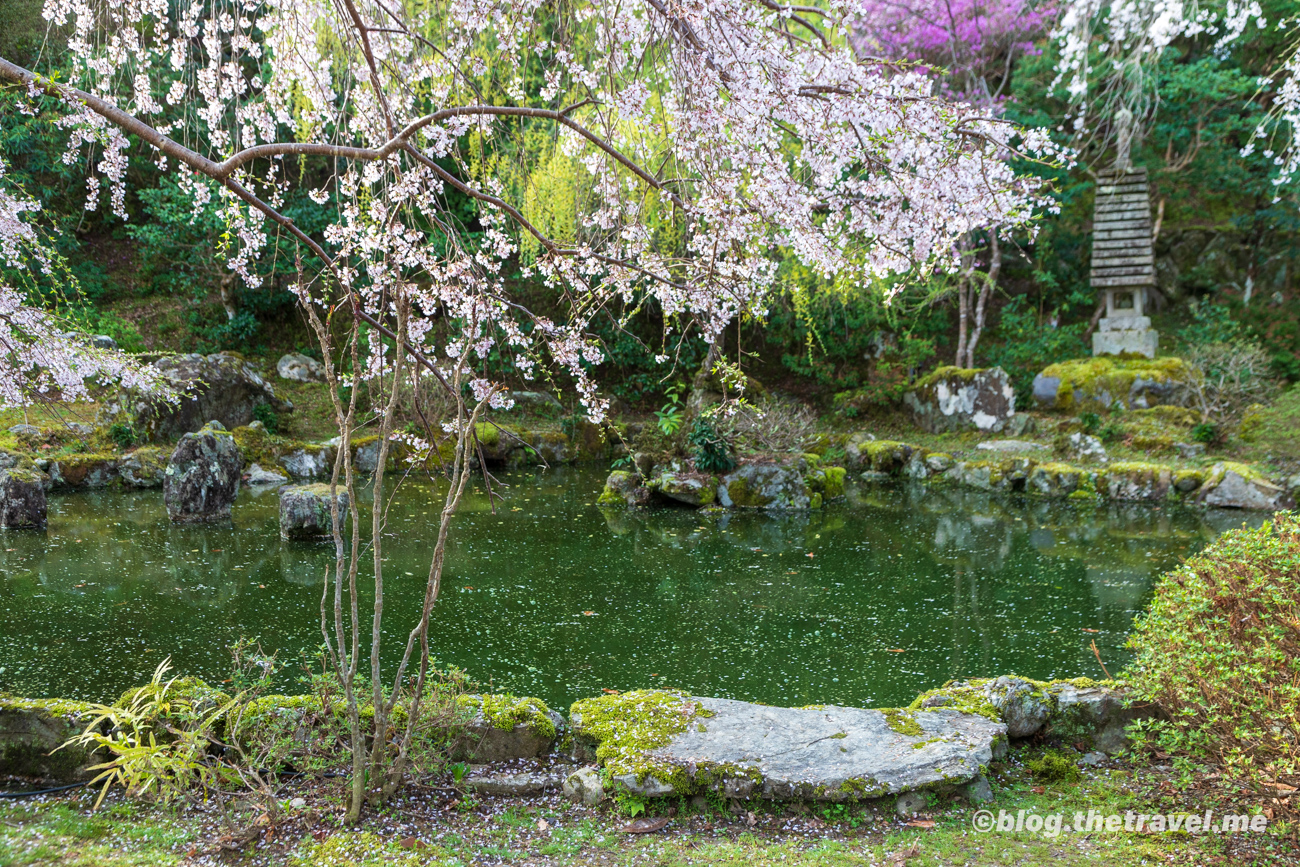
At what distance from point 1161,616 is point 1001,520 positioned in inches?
219

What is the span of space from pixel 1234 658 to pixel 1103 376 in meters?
9.94

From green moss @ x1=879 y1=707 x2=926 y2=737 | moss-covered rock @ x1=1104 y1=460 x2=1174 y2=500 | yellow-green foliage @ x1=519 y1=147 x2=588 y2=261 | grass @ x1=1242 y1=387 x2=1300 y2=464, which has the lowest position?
green moss @ x1=879 y1=707 x2=926 y2=737

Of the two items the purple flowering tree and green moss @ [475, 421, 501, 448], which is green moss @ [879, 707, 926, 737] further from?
the purple flowering tree

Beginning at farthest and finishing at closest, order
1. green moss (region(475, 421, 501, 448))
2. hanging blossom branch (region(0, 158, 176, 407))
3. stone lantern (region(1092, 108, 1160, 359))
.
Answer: stone lantern (region(1092, 108, 1160, 359)) < green moss (region(475, 421, 501, 448)) < hanging blossom branch (region(0, 158, 176, 407))

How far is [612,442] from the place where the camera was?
12086 millimetres

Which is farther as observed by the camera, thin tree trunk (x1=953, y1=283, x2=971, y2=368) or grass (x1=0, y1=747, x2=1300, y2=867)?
thin tree trunk (x1=953, y1=283, x2=971, y2=368)

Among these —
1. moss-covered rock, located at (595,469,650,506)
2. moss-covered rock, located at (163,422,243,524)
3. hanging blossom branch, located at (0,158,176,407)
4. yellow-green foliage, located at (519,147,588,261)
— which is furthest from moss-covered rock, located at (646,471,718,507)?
hanging blossom branch, located at (0,158,176,407)

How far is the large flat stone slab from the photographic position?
257 centimetres

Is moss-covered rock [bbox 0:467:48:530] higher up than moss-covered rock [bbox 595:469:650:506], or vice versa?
moss-covered rock [bbox 595:469:650:506]

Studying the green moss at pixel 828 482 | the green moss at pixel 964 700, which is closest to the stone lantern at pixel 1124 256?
the green moss at pixel 828 482

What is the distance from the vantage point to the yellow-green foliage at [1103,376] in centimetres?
1078

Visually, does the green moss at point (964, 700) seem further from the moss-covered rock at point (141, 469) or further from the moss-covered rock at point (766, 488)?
the moss-covered rock at point (141, 469)

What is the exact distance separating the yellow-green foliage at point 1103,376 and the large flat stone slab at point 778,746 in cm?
963

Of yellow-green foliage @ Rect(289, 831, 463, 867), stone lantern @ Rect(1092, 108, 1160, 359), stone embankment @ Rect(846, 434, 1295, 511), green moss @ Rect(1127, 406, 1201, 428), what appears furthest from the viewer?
stone lantern @ Rect(1092, 108, 1160, 359)
